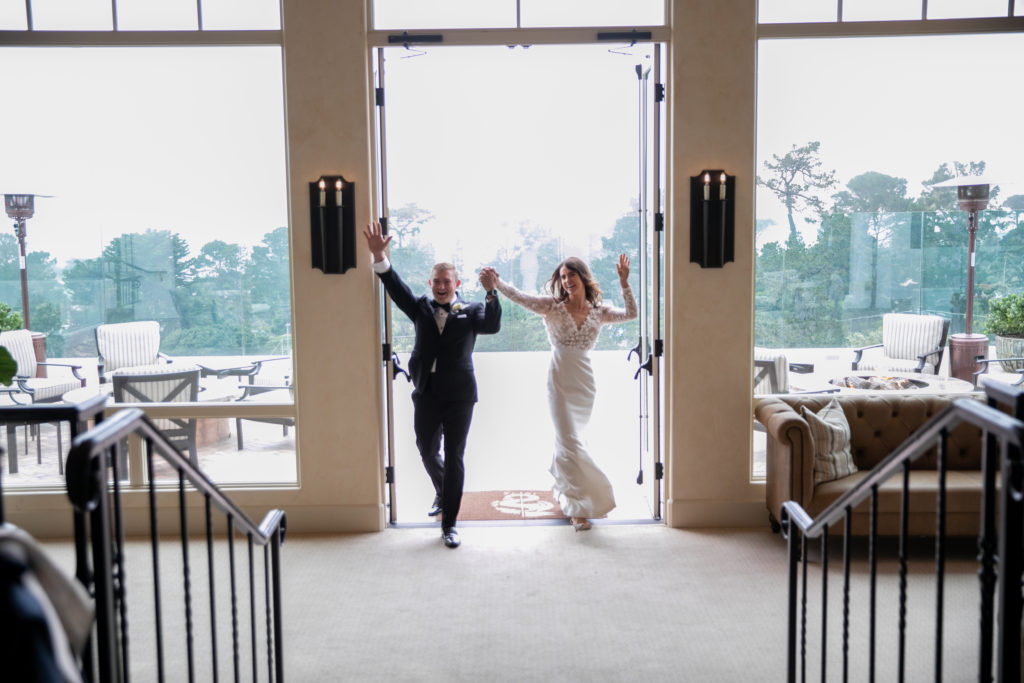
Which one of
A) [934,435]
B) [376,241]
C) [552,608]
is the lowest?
[552,608]

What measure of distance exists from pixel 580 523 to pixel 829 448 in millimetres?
1545

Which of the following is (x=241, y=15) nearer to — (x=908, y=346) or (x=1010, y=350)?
(x=908, y=346)

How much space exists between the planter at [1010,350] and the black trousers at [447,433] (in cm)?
339

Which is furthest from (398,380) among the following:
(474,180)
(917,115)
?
(917,115)

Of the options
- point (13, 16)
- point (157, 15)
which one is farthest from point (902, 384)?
point (13, 16)

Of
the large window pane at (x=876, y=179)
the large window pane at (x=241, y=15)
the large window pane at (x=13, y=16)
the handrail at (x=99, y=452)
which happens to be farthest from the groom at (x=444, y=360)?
the handrail at (x=99, y=452)

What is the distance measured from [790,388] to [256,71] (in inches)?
154

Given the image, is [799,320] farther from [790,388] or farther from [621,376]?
[621,376]

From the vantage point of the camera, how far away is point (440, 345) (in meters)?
5.03

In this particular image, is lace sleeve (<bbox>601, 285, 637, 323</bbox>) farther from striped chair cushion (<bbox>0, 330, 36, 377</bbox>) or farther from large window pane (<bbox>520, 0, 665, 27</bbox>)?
striped chair cushion (<bbox>0, 330, 36, 377</bbox>)

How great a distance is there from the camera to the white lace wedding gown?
5293 millimetres

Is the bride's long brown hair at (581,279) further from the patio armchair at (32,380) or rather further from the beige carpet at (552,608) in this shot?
the patio armchair at (32,380)

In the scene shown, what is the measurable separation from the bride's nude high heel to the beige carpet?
0.06 meters

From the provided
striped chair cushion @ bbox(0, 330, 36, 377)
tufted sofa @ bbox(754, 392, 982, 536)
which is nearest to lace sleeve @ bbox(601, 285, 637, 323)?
tufted sofa @ bbox(754, 392, 982, 536)
